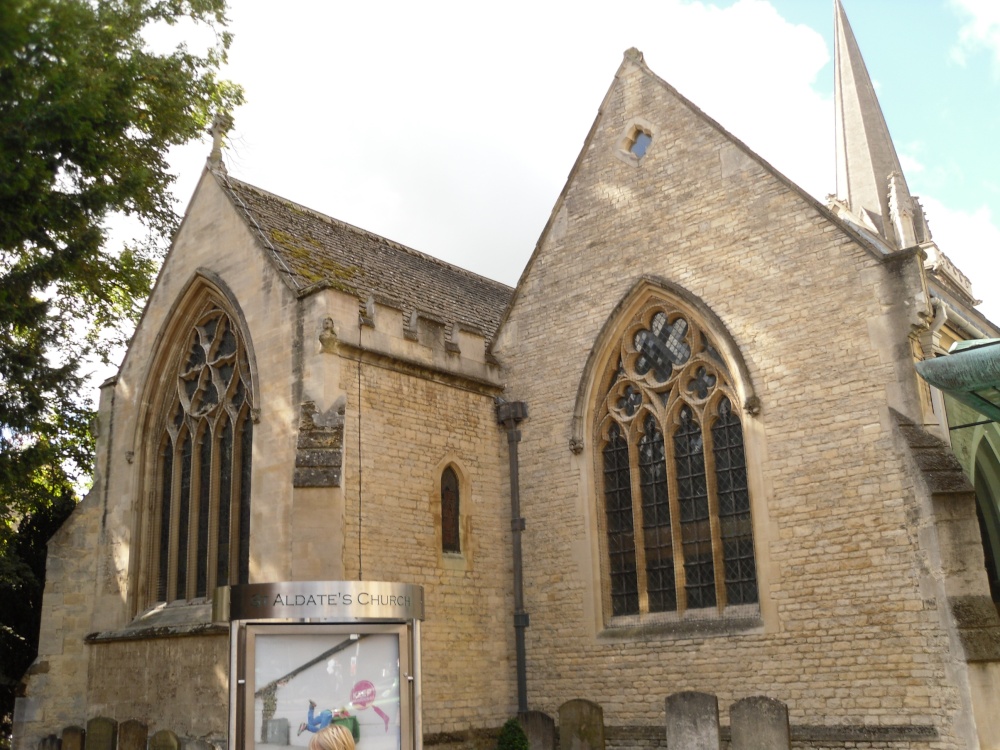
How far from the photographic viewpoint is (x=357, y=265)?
54.0 feet

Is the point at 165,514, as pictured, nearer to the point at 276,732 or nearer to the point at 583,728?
the point at 583,728

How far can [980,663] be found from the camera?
993 cm

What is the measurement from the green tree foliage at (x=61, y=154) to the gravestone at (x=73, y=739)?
12.1 feet

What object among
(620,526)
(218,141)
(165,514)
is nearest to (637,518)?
(620,526)

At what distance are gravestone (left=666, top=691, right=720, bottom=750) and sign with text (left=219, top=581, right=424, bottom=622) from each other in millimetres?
3239

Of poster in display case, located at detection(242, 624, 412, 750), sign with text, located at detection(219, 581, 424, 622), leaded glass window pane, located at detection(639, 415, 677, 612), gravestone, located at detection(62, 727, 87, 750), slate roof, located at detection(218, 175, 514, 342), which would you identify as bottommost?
gravestone, located at detection(62, 727, 87, 750)

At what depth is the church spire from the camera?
79.9 ft

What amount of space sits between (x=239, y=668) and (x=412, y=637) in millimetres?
1380

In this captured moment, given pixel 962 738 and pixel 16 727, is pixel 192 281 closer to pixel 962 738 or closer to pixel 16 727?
pixel 16 727

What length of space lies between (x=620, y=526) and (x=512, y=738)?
3.32m

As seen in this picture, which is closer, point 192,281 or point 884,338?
point 884,338

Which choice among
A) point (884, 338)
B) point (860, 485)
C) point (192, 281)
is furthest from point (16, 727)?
point (884, 338)

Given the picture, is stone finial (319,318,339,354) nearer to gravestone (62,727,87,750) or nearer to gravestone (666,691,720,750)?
gravestone (62,727,87,750)

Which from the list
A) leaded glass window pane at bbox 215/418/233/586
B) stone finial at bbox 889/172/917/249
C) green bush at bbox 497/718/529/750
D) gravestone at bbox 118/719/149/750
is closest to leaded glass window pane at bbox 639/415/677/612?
green bush at bbox 497/718/529/750
